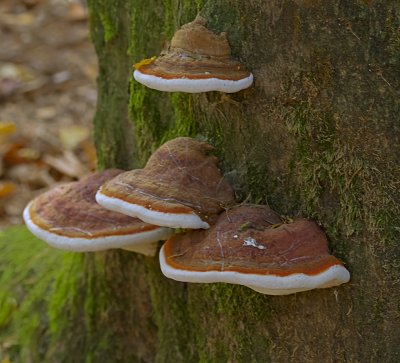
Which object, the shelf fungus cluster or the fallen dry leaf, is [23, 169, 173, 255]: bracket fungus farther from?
the fallen dry leaf

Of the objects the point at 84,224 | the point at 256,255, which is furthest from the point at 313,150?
the point at 84,224

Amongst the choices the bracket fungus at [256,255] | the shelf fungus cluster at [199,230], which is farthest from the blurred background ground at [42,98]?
the bracket fungus at [256,255]

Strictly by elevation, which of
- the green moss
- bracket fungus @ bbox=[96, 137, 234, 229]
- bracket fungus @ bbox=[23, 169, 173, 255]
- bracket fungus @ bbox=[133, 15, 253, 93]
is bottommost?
the green moss

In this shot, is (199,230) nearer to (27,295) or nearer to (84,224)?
(84,224)

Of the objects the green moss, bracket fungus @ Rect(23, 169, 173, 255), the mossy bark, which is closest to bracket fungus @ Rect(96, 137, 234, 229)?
the mossy bark

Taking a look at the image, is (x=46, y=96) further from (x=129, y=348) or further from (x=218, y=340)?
(x=218, y=340)
